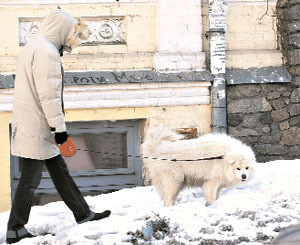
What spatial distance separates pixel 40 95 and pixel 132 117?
308 cm

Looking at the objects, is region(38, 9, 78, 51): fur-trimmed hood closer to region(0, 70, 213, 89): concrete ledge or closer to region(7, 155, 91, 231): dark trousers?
region(7, 155, 91, 231): dark trousers

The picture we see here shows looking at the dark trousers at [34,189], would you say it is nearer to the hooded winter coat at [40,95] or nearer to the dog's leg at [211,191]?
the hooded winter coat at [40,95]

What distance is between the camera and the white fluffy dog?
18.0ft

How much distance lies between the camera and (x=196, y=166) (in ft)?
18.1

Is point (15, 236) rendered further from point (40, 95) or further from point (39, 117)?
point (40, 95)

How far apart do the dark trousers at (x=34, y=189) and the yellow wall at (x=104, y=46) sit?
2834mm

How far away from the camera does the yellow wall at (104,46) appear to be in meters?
7.18

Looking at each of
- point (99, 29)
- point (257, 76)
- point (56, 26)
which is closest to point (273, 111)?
point (257, 76)

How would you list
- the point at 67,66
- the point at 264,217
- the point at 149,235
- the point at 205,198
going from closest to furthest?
the point at 149,235 < the point at 264,217 < the point at 205,198 < the point at 67,66

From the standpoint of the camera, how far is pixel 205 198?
564cm

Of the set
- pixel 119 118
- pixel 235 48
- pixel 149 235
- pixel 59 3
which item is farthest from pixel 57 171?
pixel 235 48

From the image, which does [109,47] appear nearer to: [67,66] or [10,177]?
[67,66]

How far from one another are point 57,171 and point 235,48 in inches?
151

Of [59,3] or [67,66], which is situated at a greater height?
[59,3]
